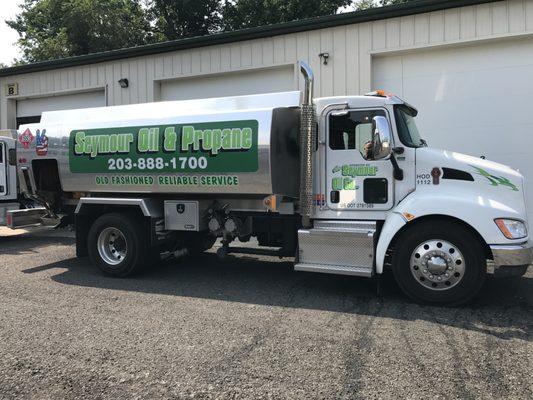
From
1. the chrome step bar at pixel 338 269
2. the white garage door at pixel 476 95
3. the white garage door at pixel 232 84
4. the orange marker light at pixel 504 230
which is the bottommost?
the chrome step bar at pixel 338 269

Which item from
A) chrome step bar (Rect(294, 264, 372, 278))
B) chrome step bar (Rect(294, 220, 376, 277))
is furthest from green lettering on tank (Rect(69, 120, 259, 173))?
chrome step bar (Rect(294, 264, 372, 278))

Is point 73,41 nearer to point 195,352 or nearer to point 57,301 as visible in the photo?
point 57,301

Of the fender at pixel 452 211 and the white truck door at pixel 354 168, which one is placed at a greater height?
the white truck door at pixel 354 168

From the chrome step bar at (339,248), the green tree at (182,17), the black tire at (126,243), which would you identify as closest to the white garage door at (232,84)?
the black tire at (126,243)

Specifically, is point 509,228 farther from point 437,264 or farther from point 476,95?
point 476,95

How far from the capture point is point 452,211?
18.5 feet

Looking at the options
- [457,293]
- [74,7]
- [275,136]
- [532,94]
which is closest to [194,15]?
[74,7]

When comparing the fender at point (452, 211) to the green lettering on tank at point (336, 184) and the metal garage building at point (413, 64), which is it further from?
the metal garage building at point (413, 64)

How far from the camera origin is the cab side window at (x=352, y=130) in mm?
6336

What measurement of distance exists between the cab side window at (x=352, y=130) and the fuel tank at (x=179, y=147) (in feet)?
1.93

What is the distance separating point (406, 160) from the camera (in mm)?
6113

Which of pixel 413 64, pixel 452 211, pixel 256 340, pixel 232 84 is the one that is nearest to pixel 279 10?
pixel 232 84

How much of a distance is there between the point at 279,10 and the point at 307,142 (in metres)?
19.7

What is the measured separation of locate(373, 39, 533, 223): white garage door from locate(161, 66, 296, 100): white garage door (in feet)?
8.43
